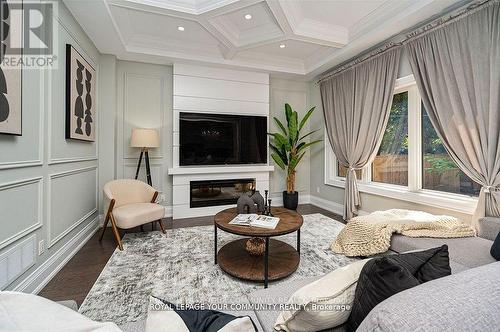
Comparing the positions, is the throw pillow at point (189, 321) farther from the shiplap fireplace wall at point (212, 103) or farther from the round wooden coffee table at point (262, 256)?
the shiplap fireplace wall at point (212, 103)

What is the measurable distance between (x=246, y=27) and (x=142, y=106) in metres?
2.15

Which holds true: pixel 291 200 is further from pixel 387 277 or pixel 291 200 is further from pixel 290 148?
pixel 387 277

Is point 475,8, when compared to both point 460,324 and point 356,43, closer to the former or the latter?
point 356,43

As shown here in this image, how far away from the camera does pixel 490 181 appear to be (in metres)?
2.21

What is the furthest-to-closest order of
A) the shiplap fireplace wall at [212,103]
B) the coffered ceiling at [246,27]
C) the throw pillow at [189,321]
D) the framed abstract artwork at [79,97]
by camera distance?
the shiplap fireplace wall at [212,103], the coffered ceiling at [246,27], the framed abstract artwork at [79,97], the throw pillow at [189,321]

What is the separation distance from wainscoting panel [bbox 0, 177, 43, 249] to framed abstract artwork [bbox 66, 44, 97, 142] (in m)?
0.82

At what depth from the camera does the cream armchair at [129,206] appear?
9.12 feet

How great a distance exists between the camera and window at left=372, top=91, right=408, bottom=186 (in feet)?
10.8

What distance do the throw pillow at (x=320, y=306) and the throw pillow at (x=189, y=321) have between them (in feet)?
0.66

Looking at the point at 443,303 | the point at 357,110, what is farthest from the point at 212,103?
the point at 443,303

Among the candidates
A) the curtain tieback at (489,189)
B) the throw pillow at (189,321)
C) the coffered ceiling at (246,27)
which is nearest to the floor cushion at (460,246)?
the curtain tieback at (489,189)

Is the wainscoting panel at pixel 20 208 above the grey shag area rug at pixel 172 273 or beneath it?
above

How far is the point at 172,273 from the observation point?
2203mm

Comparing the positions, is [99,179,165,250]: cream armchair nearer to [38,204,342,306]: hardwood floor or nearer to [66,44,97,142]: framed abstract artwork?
[38,204,342,306]: hardwood floor
